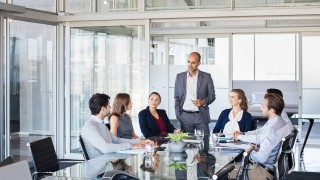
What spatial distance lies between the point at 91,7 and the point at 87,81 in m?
1.16

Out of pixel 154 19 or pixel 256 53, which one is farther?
pixel 256 53

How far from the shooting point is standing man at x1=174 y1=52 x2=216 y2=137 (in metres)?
6.88

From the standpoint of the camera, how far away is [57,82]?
870 cm

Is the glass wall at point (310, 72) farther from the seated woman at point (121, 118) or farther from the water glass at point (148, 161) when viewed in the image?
the water glass at point (148, 161)

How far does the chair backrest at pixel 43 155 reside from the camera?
424 centimetres

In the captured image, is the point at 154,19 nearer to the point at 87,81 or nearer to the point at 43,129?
the point at 87,81

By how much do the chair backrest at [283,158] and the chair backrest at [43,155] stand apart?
6.14 ft

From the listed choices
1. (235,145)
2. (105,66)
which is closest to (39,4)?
(105,66)

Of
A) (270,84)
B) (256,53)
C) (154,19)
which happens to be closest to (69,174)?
(154,19)

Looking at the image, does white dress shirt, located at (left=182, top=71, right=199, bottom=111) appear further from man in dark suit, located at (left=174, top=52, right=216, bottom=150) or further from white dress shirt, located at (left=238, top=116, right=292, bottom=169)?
white dress shirt, located at (left=238, top=116, right=292, bottom=169)

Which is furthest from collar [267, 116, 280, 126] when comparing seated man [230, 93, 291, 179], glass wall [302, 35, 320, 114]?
glass wall [302, 35, 320, 114]

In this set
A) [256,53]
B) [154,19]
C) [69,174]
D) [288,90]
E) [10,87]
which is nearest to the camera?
[69,174]

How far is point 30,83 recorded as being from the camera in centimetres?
812

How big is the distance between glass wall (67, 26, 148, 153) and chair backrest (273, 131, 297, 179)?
3575mm
